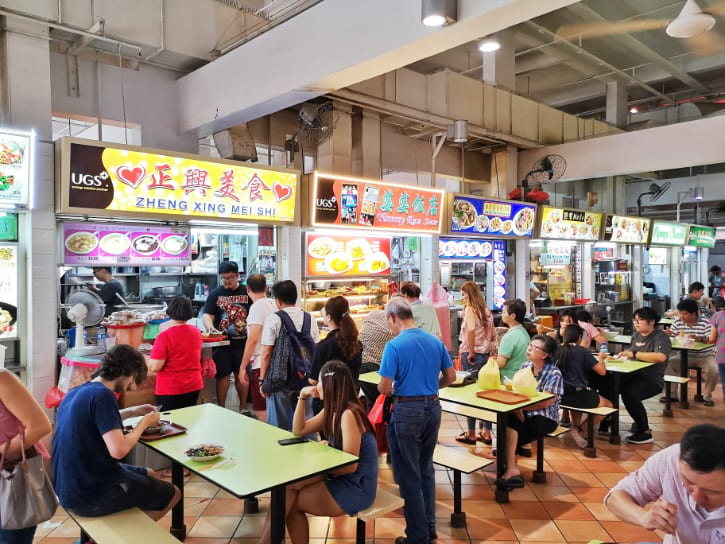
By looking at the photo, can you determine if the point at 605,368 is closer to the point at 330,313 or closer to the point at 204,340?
the point at 330,313

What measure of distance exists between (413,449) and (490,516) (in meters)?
1.18

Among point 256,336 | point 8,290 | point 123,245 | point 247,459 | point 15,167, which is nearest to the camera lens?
point 247,459

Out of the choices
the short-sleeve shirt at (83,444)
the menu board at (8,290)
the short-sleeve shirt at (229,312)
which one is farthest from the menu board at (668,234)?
the short-sleeve shirt at (83,444)

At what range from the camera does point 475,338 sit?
19.6ft

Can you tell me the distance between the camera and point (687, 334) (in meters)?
7.57

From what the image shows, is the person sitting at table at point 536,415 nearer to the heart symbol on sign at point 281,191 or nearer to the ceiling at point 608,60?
the heart symbol on sign at point 281,191

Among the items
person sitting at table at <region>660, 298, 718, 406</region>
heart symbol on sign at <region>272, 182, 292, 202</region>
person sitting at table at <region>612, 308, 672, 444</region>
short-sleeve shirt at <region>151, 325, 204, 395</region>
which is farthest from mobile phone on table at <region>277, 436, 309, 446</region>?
person sitting at table at <region>660, 298, 718, 406</region>

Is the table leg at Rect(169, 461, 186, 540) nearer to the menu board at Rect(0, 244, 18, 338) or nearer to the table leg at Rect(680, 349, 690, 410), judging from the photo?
the menu board at Rect(0, 244, 18, 338)

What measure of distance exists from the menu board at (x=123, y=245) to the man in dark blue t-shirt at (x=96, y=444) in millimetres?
2900

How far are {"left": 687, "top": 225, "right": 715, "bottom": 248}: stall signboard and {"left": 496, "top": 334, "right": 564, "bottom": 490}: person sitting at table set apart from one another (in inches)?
501

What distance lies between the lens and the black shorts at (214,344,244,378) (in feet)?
20.3

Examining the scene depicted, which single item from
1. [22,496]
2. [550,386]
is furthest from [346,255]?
[22,496]

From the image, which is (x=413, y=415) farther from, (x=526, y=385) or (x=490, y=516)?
(x=526, y=385)

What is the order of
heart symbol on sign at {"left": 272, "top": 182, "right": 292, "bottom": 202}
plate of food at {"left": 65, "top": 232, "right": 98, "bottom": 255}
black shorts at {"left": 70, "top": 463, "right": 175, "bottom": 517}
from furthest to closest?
heart symbol on sign at {"left": 272, "top": 182, "right": 292, "bottom": 202}, plate of food at {"left": 65, "top": 232, "right": 98, "bottom": 255}, black shorts at {"left": 70, "top": 463, "right": 175, "bottom": 517}
